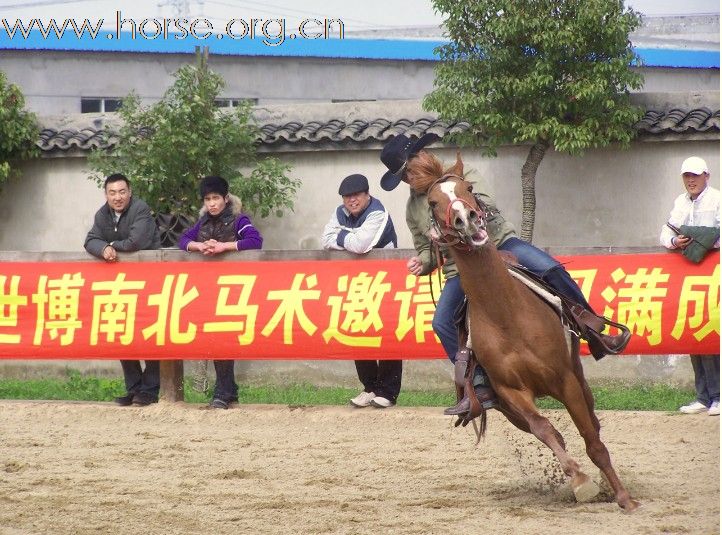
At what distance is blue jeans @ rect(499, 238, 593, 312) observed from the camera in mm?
7812

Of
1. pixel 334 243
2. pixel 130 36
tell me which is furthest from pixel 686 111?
pixel 130 36

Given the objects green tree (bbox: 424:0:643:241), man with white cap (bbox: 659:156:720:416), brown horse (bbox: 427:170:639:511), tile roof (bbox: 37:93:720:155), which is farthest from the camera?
tile roof (bbox: 37:93:720:155)

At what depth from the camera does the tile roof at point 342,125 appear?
13.0 metres

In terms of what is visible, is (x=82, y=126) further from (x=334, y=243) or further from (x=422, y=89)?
(x=422, y=89)

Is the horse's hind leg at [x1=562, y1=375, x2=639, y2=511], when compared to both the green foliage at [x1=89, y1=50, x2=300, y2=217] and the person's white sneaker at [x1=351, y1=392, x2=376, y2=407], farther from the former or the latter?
the green foliage at [x1=89, y1=50, x2=300, y2=217]

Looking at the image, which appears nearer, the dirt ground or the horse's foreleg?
the dirt ground

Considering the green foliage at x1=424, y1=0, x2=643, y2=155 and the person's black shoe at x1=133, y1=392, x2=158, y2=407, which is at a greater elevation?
the green foliage at x1=424, y1=0, x2=643, y2=155

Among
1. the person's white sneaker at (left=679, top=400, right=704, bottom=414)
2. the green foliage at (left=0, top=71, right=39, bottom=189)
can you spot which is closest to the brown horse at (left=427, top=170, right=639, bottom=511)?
the person's white sneaker at (left=679, top=400, right=704, bottom=414)

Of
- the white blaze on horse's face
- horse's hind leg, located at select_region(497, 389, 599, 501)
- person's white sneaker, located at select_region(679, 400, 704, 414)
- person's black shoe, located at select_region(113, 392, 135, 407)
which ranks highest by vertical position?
the white blaze on horse's face

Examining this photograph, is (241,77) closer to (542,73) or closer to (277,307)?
(542,73)

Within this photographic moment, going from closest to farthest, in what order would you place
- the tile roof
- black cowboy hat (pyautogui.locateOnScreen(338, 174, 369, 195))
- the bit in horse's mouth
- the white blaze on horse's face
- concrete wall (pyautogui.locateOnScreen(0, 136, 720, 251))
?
the white blaze on horse's face
the bit in horse's mouth
black cowboy hat (pyautogui.locateOnScreen(338, 174, 369, 195))
the tile roof
concrete wall (pyautogui.locateOnScreen(0, 136, 720, 251))

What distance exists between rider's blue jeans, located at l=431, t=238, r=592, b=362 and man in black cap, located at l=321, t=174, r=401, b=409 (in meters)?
2.87

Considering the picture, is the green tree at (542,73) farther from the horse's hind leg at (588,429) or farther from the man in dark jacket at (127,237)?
the horse's hind leg at (588,429)

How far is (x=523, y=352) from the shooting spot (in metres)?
7.18
